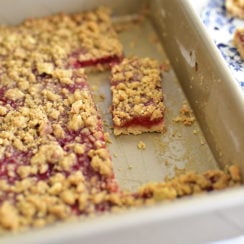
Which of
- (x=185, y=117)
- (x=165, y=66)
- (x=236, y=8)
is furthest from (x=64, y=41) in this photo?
(x=236, y=8)

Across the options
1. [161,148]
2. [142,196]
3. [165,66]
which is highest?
[165,66]

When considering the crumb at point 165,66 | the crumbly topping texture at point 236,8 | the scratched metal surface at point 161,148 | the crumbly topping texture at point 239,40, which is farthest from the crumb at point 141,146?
the crumbly topping texture at point 236,8

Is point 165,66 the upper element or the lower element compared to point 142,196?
upper

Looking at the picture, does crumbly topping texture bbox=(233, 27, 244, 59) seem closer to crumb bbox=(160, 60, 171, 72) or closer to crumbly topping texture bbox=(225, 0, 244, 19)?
crumbly topping texture bbox=(225, 0, 244, 19)

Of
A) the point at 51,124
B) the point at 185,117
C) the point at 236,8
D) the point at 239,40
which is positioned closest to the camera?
the point at 51,124

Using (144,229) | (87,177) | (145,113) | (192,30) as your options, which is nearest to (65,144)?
(87,177)

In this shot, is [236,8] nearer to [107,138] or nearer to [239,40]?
[239,40]

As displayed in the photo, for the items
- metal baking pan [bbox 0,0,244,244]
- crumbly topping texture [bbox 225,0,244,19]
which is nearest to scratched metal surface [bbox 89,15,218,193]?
metal baking pan [bbox 0,0,244,244]

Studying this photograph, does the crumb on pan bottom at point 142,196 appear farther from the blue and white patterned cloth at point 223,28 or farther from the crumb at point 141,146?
the blue and white patterned cloth at point 223,28
